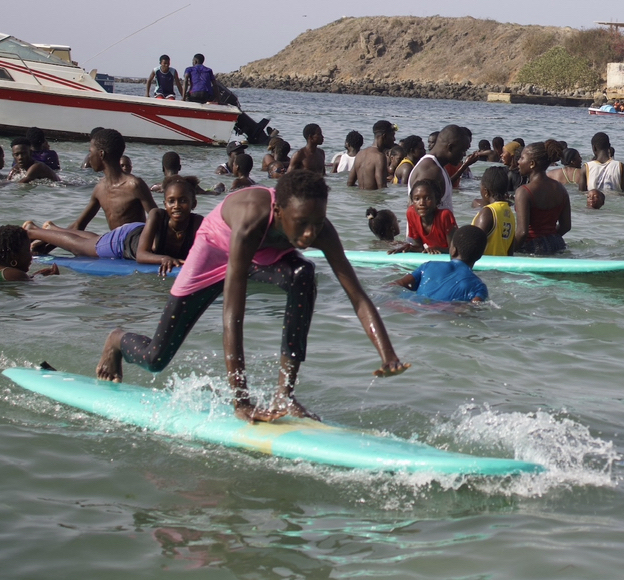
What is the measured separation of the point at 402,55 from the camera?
12112 cm

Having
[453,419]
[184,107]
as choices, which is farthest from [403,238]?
[184,107]

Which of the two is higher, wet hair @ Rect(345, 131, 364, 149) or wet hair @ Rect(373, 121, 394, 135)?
wet hair @ Rect(373, 121, 394, 135)

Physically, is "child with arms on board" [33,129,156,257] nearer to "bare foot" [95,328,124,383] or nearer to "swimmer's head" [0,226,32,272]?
"swimmer's head" [0,226,32,272]

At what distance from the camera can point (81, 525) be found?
344cm

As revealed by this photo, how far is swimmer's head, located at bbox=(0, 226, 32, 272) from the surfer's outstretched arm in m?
4.11

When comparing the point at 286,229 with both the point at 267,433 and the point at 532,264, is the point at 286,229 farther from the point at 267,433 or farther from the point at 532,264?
the point at 532,264

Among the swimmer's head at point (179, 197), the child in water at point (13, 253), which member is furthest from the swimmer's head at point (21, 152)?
the swimmer's head at point (179, 197)

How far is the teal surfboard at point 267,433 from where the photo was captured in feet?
12.2

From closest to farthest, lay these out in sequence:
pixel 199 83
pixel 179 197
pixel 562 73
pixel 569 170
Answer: pixel 179 197 < pixel 569 170 < pixel 199 83 < pixel 562 73

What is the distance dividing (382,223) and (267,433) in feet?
17.6

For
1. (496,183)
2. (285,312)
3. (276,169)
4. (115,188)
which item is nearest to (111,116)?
(276,169)

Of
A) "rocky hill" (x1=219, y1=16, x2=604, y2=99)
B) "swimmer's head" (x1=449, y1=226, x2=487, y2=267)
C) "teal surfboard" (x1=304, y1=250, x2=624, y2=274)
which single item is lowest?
"teal surfboard" (x1=304, y1=250, x2=624, y2=274)

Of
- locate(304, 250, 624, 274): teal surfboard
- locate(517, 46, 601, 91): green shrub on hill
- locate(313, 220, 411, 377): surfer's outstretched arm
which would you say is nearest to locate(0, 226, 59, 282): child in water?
locate(304, 250, 624, 274): teal surfboard

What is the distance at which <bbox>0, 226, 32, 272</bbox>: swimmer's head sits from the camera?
24.0 feet
